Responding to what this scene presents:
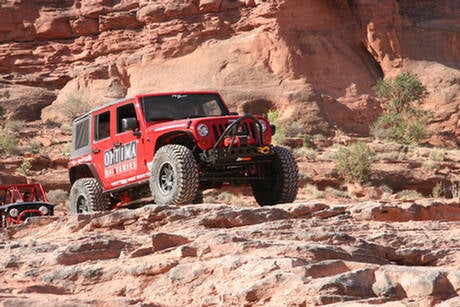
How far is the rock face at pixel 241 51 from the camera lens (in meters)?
43.0

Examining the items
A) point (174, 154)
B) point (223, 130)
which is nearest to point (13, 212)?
point (174, 154)

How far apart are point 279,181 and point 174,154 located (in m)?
1.61

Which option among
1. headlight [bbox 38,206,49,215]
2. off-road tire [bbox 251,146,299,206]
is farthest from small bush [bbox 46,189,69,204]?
off-road tire [bbox 251,146,299,206]

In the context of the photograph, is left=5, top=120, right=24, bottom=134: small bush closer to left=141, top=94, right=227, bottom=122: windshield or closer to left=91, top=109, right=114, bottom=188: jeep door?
left=91, top=109, right=114, bottom=188: jeep door

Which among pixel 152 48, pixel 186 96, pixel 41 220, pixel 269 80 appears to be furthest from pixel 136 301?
pixel 152 48

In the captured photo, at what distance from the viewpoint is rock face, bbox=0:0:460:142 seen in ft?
141

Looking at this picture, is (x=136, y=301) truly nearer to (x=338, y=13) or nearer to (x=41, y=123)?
(x=41, y=123)

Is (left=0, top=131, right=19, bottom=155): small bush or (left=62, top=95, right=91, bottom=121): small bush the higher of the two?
(left=62, top=95, right=91, bottom=121): small bush

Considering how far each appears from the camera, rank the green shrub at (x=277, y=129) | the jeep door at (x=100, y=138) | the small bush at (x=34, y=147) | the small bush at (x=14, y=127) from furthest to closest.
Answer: the small bush at (x=14, y=127), the green shrub at (x=277, y=129), the small bush at (x=34, y=147), the jeep door at (x=100, y=138)

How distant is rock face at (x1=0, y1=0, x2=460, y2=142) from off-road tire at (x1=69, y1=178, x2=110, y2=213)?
27.9 m

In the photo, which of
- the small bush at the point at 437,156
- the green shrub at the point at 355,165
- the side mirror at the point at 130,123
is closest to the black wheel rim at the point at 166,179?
the side mirror at the point at 130,123

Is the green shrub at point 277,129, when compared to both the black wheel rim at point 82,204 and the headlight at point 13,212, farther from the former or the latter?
the headlight at point 13,212

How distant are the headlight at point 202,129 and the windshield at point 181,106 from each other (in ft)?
3.47

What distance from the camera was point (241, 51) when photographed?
144 feet
